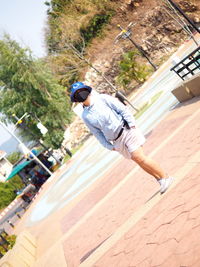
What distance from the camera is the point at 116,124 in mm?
4461

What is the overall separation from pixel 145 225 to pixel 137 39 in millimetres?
36724

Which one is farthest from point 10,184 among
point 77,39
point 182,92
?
point 182,92

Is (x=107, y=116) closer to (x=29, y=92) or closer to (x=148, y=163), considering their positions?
(x=148, y=163)

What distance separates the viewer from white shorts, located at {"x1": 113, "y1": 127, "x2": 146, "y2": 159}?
4480 mm

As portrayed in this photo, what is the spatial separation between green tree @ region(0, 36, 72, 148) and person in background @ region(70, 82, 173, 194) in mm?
29945

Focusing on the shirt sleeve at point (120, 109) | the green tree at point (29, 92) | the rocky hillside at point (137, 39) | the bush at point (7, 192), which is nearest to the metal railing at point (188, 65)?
the shirt sleeve at point (120, 109)

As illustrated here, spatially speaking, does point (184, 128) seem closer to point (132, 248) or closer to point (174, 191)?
point (174, 191)

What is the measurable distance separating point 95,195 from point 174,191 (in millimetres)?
4873

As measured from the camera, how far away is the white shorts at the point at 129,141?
14.7 ft

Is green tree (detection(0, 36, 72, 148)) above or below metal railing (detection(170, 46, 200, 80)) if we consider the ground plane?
above

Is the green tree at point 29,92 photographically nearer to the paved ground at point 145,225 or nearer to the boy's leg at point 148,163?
the paved ground at point 145,225

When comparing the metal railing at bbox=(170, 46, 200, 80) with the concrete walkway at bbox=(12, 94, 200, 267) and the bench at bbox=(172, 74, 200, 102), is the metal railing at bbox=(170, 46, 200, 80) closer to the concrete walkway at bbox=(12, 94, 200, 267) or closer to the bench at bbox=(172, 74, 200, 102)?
the bench at bbox=(172, 74, 200, 102)

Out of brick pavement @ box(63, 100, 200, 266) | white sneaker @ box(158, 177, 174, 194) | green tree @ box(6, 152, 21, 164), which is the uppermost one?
green tree @ box(6, 152, 21, 164)

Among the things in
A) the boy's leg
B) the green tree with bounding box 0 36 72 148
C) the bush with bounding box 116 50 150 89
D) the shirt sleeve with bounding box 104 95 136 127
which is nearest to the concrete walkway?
the boy's leg
